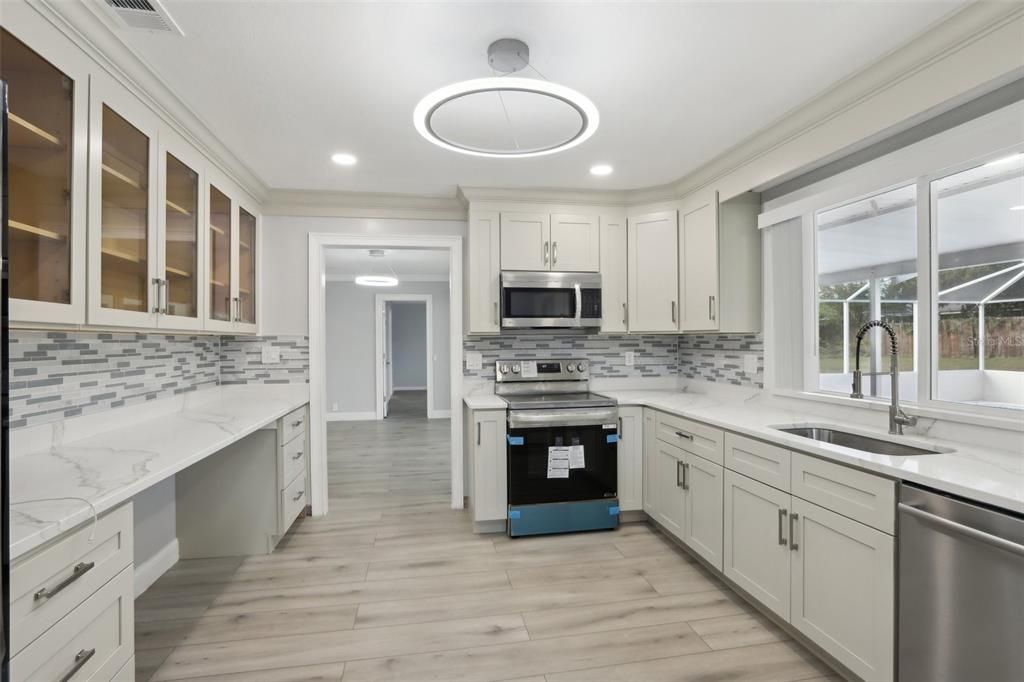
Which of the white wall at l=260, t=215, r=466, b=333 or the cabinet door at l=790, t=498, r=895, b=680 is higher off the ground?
the white wall at l=260, t=215, r=466, b=333

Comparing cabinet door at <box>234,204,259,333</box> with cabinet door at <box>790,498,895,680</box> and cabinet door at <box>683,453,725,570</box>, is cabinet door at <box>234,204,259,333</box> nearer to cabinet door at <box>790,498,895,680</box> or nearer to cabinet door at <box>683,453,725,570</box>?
cabinet door at <box>683,453,725,570</box>

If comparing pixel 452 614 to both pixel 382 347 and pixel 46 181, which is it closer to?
pixel 46 181

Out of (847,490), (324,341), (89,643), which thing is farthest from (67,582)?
(324,341)

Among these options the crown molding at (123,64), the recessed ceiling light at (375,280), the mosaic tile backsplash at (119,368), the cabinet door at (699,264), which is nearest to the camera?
the crown molding at (123,64)

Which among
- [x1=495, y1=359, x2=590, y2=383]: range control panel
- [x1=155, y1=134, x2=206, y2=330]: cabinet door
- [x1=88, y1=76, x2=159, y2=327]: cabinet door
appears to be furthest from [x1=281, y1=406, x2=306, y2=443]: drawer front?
[x1=495, y1=359, x2=590, y2=383]: range control panel

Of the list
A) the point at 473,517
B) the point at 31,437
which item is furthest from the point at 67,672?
the point at 473,517

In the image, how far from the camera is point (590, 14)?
1.53 m

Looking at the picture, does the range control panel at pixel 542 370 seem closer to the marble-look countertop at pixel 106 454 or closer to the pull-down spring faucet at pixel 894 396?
the marble-look countertop at pixel 106 454

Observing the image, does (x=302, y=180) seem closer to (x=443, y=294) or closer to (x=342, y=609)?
(x=342, y=609)

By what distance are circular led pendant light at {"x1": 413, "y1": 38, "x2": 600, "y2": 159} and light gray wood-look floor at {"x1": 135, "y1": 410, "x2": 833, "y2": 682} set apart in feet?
6.70

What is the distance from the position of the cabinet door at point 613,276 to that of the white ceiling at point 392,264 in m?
2.20

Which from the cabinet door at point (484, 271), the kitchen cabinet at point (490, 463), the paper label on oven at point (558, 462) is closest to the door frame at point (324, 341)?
the cabinet door at point (484, 271)

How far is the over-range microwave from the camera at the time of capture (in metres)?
3.25

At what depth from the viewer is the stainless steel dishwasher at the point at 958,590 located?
4.00ft
